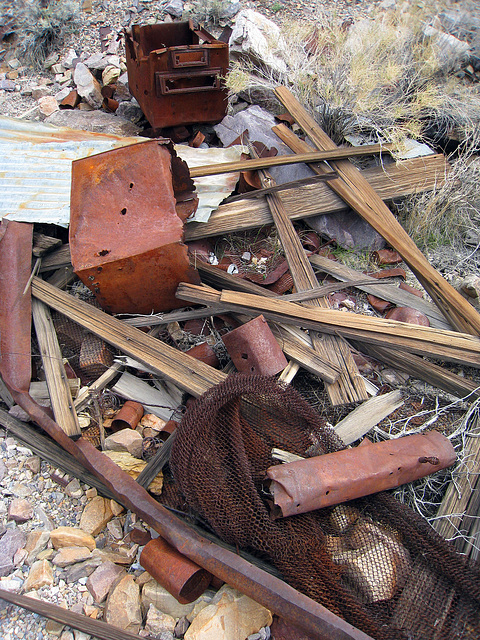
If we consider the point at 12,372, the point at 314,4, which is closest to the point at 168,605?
the point at 12,372

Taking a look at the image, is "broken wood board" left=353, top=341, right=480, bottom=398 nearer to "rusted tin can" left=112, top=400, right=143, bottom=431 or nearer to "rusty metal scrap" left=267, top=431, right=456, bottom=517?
"rusty metal scrap" left=267, top=431, right=456, bottom=517

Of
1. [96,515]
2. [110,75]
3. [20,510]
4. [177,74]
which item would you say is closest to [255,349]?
[96,515]

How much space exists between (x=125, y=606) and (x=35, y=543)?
55cm

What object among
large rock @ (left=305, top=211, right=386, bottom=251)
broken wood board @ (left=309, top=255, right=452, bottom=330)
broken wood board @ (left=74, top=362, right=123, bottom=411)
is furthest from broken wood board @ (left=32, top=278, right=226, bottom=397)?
large rock @ (left=305, top=211, right=386, bottom=251)

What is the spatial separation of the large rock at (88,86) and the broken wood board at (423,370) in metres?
4.05

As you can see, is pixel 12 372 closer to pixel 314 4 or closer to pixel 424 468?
pixel 424 468

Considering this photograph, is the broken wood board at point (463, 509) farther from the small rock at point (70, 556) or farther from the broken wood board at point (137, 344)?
the small rock at point (70, 556)

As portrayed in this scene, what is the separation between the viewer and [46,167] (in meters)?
3.56

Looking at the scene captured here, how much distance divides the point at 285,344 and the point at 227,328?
439 millimetres

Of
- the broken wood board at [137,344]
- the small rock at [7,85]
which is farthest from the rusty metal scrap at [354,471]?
the small rock at [7,85]

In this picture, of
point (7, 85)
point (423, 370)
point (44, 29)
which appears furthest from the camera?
point (44, 29)

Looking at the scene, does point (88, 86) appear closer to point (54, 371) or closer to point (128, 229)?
point (128, 229)

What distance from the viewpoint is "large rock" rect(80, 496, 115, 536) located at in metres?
2.18

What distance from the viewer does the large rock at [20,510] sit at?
2.16 m
